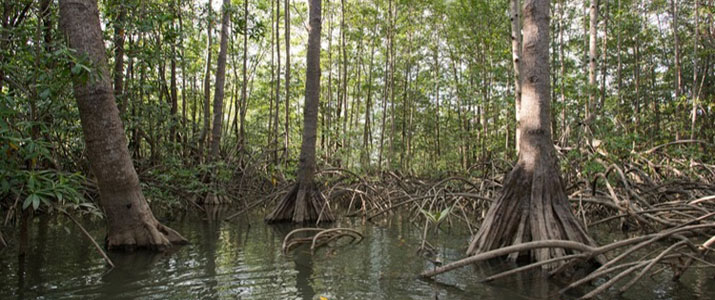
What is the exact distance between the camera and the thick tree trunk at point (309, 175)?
7273 mm

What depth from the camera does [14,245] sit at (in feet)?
15.2

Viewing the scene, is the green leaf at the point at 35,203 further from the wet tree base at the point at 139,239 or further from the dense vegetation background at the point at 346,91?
the wet tree base at the point at 139,239

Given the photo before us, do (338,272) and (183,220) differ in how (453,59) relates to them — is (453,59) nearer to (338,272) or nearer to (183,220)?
(183,220)

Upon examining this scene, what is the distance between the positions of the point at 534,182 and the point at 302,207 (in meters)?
4.13

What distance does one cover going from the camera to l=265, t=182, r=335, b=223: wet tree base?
23.7 feet

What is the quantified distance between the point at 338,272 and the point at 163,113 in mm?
5121

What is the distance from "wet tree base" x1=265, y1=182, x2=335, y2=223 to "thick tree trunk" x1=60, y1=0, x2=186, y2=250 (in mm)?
2913

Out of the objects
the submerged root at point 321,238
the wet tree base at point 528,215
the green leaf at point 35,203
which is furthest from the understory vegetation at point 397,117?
the submerged root at point 321,238

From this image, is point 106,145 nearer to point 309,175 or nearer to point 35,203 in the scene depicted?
point 35,203

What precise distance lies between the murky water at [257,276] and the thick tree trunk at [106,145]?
240 mm

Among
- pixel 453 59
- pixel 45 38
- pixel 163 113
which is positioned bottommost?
pixel 163 113

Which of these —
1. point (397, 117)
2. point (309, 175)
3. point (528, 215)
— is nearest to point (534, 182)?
point (528, 215)

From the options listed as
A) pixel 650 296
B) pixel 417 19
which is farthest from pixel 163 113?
pixel 417 19

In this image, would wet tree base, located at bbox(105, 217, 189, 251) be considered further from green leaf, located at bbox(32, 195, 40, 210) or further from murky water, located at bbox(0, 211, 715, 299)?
green leaf, located at bbox(32, 195, 40, 210)
